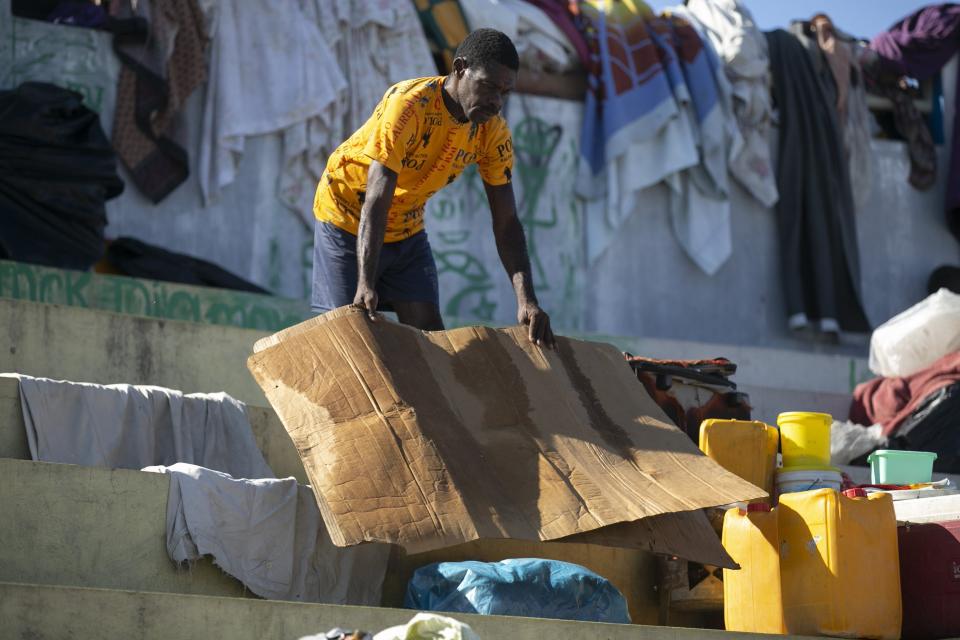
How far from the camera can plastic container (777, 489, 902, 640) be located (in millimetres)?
5086

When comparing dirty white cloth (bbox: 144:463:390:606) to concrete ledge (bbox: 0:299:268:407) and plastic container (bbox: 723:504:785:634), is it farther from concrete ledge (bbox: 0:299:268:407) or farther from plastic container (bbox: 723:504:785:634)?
concrete ledge (bbox: 0:299:268:407)

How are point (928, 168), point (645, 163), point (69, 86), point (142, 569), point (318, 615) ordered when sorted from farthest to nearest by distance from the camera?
point (928, 168)
point (645, 163)
point (69, 86)
point (142, 569)
point (318, 615)

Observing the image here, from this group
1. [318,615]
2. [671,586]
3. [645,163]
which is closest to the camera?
[318,615]

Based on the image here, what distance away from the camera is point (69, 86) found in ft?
30.3

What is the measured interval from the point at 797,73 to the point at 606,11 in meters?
1.58

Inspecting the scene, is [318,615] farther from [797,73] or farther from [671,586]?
[797,73]

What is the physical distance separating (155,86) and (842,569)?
572 cm

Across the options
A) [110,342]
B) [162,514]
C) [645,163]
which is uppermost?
[645,163]

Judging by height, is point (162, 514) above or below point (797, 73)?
below

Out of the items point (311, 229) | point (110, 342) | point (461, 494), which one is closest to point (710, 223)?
point (311, 229)

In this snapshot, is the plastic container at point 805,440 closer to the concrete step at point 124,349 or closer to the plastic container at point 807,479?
the plastic container at point 807,479

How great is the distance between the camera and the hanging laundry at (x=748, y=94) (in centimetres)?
1102

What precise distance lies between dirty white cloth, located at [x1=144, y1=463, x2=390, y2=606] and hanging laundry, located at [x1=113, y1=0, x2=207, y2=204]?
4658mm

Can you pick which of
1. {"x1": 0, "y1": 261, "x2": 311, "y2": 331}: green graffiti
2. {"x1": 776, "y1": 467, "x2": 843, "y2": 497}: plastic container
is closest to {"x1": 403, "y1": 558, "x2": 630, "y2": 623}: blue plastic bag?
{"x1": 776, "y1": 467, "x2": 843, "y2": 497}: plastic container
